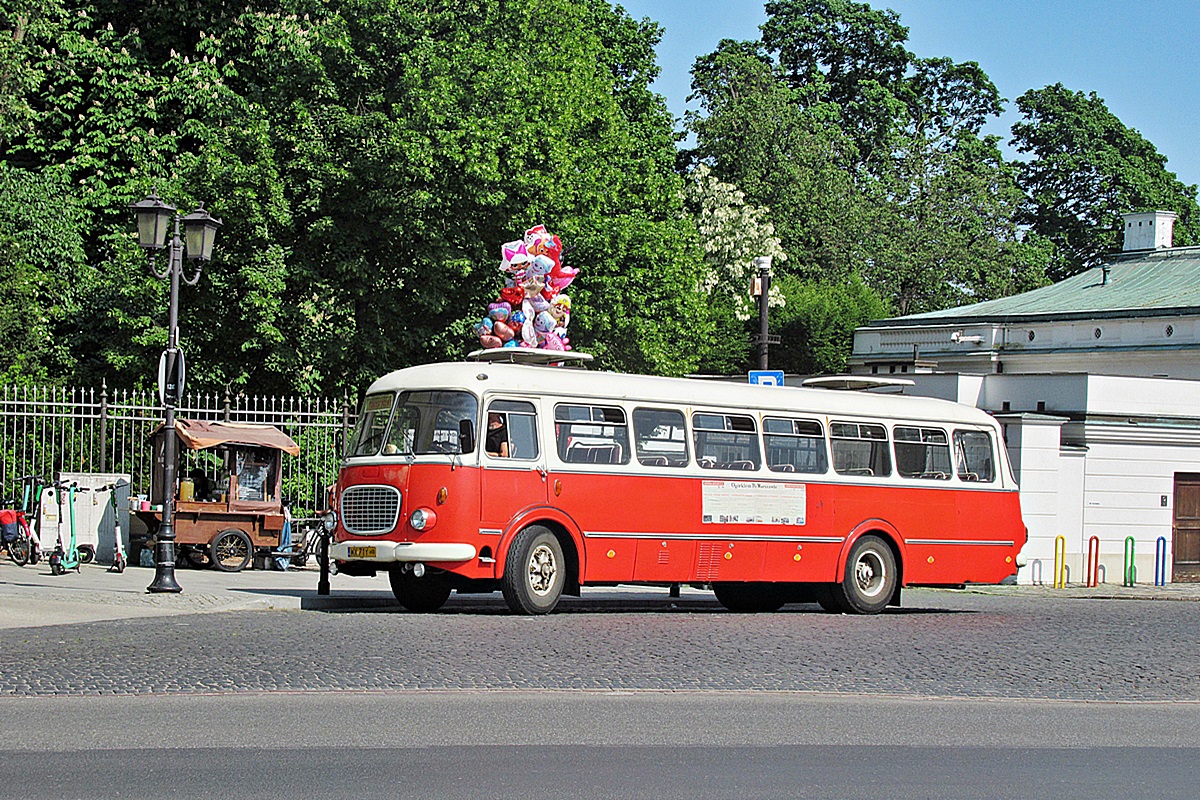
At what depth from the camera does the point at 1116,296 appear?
52281 millimetres

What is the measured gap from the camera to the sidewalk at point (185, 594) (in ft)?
59.8

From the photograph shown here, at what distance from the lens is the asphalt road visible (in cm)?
877

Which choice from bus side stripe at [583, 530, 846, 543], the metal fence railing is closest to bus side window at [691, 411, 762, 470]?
bus side stripe at [583, 530, 846, 543]

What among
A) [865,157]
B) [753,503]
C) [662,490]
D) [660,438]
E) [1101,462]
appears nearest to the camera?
[662,490]

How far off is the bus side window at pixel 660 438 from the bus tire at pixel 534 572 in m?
1.80

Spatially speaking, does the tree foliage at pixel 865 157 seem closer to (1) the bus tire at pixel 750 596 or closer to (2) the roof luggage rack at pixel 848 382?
(2) the roof luggage rack at pixel 848 382

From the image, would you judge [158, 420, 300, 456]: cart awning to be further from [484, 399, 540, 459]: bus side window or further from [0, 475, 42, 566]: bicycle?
[484, 399, 540, 459]: bus side window

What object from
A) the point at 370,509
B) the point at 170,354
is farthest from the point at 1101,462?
the point at 170,354

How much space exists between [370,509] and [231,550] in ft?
23.8

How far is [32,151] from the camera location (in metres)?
41.2

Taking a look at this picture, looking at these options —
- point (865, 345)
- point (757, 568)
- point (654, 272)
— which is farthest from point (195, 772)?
point (865, 345)

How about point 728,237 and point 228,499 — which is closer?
point 228,499

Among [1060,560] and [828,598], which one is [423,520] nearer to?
[828,598]

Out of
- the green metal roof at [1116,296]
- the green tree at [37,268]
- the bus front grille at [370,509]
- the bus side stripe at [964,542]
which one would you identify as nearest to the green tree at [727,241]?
the green metal roof at [1116,296]
